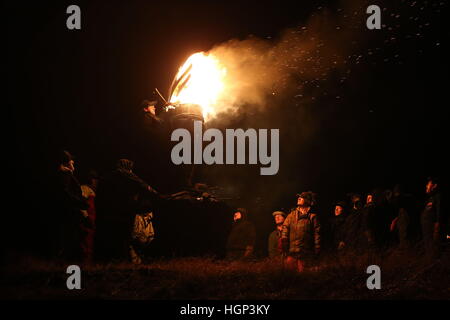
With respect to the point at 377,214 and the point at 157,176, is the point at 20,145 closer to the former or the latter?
the point at 157,176

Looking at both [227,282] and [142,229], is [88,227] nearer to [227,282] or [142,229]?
[142,229]

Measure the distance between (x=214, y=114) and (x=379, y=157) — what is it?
23.9 feet

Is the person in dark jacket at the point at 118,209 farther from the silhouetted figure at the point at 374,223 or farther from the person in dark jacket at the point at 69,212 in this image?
the silhouetted figure at the point at 374,223

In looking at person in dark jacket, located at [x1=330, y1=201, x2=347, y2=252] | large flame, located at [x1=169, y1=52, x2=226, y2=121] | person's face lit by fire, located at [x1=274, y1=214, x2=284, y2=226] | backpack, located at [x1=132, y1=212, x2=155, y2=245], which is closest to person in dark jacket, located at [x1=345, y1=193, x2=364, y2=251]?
person in dark jacket, located at [x1=330, y1=201, x2=347, y2=252]

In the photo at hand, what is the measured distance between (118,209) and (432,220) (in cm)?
611

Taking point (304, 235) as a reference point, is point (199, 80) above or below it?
above

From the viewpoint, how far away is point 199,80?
11047 millimetres

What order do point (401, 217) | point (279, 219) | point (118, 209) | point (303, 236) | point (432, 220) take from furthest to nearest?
point (279, 219) < point (401, 217) < point (118, 209) < point (432, 220) < point (303, 236)

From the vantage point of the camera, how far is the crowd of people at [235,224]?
31.4 ft

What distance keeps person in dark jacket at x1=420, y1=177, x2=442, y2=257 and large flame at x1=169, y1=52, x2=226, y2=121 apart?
479 centimetres

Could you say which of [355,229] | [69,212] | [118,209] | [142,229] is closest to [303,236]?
[355,229]

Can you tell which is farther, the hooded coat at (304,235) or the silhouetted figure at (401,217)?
the silhouetted figure at (401,217)

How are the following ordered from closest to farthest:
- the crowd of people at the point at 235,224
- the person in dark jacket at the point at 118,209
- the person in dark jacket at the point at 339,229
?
the crowd of people at the point at 235,224 → the person in dark jacket at the point at 118,209 → the person in dark jacket at the point at 339,229

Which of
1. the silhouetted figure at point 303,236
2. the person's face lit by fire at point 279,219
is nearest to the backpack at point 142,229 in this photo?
the silhouetted figure at point 303,236
